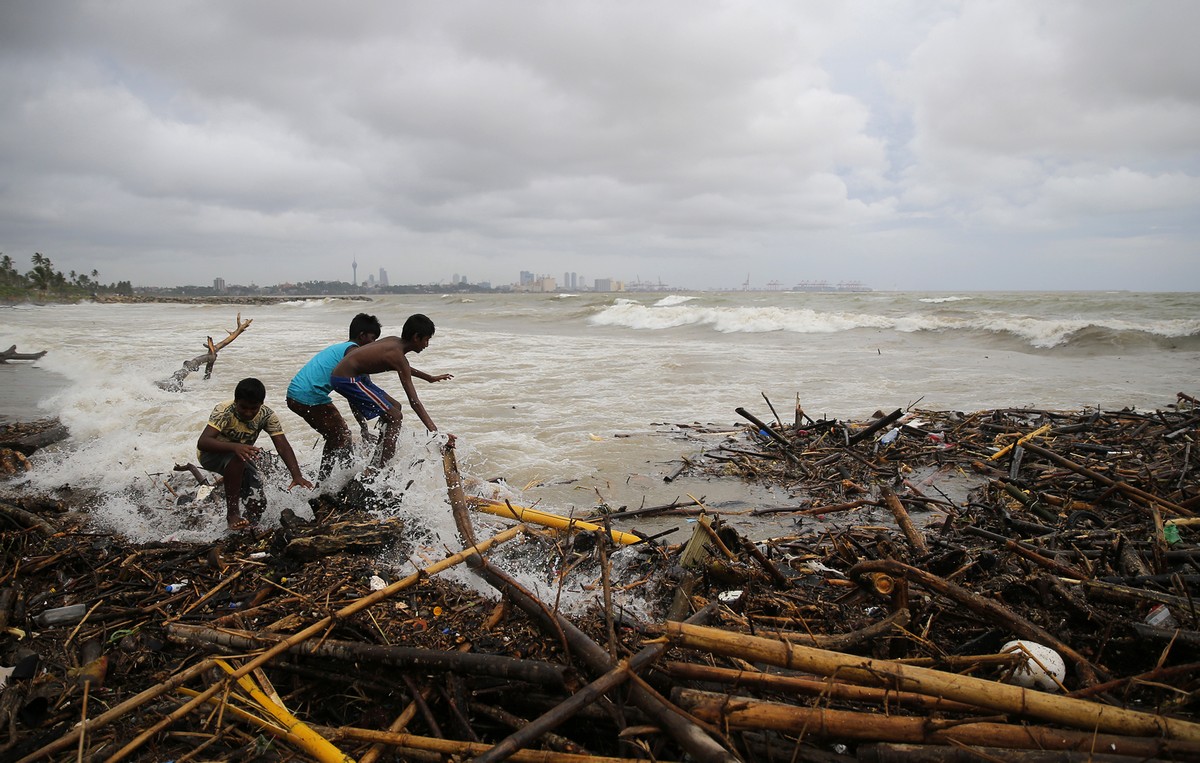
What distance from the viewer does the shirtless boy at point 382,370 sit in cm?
510

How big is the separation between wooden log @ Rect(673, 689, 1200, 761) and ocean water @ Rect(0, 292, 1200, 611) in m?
2.41

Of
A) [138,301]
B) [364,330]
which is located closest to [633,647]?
[364,330]

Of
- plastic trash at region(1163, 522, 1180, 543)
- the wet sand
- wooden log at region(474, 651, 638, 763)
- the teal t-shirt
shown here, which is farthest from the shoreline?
plastic trash at region(1163, 522, 1180, 543)

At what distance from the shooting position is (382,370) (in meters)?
5.20

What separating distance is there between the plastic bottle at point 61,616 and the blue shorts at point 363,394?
268 cm

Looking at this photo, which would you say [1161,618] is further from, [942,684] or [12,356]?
[12,356]

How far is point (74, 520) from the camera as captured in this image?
4219 mm

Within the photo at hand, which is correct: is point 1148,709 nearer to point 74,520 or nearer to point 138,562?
point 138,562

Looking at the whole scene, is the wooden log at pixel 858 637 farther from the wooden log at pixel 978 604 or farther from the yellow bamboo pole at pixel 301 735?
the yellow bamboo pole at pixel 301 735

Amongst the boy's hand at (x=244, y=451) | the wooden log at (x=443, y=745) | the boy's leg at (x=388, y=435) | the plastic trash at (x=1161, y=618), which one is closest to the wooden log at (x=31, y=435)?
the boy's hand at (x=244, y=451)

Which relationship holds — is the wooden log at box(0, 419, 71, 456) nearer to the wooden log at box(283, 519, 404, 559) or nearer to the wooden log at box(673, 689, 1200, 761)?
the wooden log at box(283, 519, 404, 559)

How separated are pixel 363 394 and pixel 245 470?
3.79 ft

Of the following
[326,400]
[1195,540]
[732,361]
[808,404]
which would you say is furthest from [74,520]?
[732,361]

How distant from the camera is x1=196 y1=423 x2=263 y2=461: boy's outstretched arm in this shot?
4.18 meters
